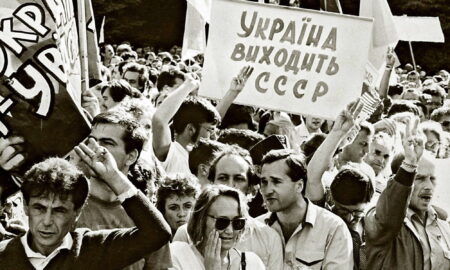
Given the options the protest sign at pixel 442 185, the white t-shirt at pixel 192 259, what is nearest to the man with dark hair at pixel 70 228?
the white t-shirt at pixel 192 259

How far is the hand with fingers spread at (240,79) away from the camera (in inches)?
304

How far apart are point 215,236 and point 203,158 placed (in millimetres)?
1415

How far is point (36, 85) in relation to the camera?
4676 mm

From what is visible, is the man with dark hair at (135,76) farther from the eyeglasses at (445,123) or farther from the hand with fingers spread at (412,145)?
the hand with fingers spread at (412,145)

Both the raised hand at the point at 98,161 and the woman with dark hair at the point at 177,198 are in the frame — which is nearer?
the raised hand at the point at 98,161

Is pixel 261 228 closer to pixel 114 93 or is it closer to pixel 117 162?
pixel 117 162

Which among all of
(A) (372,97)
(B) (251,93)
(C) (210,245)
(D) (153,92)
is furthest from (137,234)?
(D) (153,92)

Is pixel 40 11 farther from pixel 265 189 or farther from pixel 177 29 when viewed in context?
pixel 177 29

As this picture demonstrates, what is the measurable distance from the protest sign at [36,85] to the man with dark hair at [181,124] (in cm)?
195

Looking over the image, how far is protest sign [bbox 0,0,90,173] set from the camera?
4.63 metres

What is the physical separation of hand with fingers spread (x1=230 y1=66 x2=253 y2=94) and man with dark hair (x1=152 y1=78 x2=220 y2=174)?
54cm

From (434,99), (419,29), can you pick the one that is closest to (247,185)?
(434,99)

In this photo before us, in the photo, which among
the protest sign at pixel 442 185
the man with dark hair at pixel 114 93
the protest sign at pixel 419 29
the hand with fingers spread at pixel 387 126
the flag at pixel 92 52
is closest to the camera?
the protest sign at pixel 442 185

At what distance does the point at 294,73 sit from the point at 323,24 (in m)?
0.43
